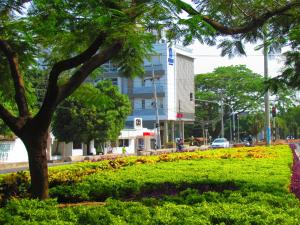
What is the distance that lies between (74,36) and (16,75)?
6.35 ft

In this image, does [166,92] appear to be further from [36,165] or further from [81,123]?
[36,165]

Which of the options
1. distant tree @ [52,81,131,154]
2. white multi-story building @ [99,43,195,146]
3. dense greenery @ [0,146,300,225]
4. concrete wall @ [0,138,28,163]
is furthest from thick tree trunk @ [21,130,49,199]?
white multi-story building @ [99,43,195,146]

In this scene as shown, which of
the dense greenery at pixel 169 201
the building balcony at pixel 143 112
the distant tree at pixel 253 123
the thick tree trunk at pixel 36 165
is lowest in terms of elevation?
the dense greenery at pixel 169 201

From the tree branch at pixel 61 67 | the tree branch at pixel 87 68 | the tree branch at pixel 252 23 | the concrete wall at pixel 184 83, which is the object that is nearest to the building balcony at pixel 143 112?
the concrete wall at pixel 184 83

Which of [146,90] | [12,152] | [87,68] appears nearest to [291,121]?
[146,90]

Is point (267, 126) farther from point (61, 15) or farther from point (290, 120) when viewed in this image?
point (290, 120)

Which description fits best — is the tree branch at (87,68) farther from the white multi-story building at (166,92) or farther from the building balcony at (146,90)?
the building balcony at (146,90)

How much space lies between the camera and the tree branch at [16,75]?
8791 millimetres

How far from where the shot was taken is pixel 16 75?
30.0ft

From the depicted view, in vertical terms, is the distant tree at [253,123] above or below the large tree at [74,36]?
above

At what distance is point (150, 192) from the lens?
1094cm

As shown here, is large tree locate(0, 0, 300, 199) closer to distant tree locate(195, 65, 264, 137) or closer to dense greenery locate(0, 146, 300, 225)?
dense greenery locate(0, 146, 300, 225)

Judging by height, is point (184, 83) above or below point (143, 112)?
above

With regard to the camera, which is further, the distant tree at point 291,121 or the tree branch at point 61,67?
the distant tree at point 291,121
